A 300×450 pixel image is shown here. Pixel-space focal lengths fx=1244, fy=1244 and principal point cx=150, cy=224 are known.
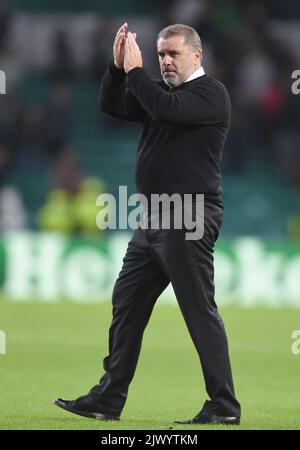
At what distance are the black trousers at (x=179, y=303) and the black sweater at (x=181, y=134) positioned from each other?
214 millimetres

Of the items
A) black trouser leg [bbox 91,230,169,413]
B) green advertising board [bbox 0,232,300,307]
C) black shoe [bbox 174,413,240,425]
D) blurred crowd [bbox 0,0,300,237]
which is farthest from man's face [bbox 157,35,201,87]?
blurred crowd [bbox 0,0,300,237]

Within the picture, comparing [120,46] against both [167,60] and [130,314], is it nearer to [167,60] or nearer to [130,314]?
[167,60]

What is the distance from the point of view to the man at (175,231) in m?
6.95

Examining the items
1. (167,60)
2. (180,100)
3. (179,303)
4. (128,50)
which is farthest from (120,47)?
(179,303)

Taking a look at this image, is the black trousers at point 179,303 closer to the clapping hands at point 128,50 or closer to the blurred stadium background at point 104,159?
the clapping hands at point 128,50

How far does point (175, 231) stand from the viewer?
706cm

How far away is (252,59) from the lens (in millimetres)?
20984

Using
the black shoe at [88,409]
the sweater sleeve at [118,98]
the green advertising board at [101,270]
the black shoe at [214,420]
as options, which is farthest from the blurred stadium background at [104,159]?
the black shoe at [214,420]

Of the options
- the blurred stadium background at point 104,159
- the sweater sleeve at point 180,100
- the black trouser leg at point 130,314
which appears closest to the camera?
the sweater sleeve at point 180,100

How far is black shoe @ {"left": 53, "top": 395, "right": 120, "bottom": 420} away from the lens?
722cm

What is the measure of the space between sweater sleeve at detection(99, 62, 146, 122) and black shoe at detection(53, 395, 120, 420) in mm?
1677

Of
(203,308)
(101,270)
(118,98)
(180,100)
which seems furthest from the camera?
(101,270)

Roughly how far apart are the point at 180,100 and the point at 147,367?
13.4 feet

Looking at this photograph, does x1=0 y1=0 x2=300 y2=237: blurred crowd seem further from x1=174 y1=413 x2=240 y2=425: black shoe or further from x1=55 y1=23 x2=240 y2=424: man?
x1=174 y1=413 x2=240 y2=425: black shoe
